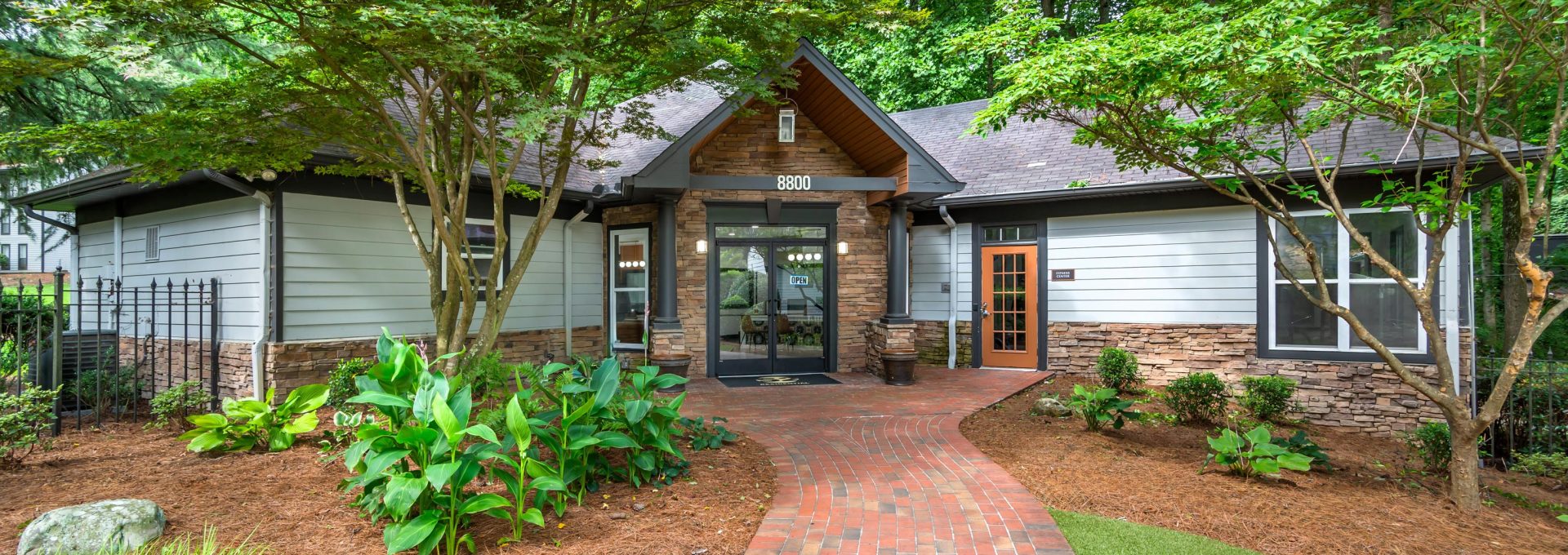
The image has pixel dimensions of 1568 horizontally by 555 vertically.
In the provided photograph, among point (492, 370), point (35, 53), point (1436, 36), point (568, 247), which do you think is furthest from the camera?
point (568, 247)

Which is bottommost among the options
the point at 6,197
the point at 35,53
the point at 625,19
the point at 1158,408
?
the point at 1158,408

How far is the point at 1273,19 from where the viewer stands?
4.68m

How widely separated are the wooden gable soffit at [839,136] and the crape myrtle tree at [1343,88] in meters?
2.74

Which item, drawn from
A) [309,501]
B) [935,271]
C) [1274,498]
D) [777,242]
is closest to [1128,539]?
[1274,498]

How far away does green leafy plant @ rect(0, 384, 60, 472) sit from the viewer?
450 cm

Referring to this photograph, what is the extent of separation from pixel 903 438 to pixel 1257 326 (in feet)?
17.7

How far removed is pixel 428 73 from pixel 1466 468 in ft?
25.1

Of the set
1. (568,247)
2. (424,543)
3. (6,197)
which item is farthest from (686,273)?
(6,197)

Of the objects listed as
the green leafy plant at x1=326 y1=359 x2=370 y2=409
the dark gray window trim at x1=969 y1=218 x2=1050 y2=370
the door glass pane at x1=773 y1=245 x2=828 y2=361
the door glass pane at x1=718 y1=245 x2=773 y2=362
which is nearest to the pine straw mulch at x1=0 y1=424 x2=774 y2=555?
the green leafy plant at x1=326 y1=359 x2=370 y2=409

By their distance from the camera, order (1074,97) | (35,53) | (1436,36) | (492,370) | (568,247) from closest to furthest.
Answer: (1436,36) → (1074,97) → (492,370) → (35,53) → (568,247)

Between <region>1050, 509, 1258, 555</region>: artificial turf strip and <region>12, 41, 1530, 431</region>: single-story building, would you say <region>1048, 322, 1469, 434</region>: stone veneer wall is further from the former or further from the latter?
<region>1050, 509, 1258, 555</region>: artificial turf strip

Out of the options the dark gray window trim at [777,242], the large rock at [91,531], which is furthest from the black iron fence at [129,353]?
the dark gray window trim at [777,242]

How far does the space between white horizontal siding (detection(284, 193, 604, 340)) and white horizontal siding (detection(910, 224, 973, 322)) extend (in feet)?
18.5

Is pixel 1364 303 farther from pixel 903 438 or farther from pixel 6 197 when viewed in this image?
pixel 6 197
